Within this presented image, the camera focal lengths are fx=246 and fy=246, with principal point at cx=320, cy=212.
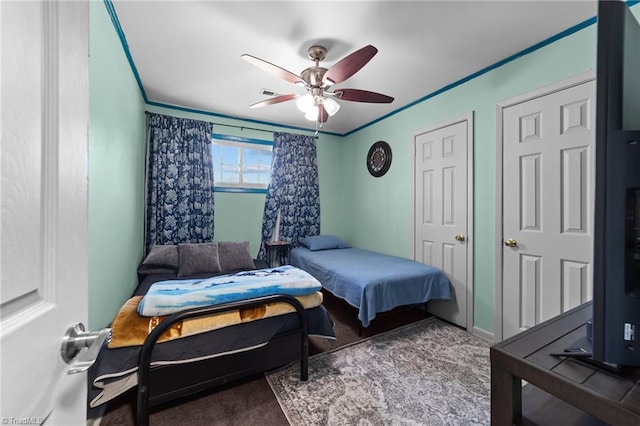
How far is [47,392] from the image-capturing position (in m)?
0.42

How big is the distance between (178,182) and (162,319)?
2.31 m

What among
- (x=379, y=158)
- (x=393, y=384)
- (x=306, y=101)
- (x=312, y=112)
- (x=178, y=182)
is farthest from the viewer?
(x=379, y=158)

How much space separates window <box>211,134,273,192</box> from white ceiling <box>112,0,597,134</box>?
0.99m

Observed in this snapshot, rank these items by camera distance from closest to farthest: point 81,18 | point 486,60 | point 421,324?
point 81,18 < point 486,60 < point 421,324

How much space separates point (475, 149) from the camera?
2.48 m

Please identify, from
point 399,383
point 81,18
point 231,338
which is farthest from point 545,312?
point 81,18

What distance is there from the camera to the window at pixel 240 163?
11.9ft

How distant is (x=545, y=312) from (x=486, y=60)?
2221 millimetres

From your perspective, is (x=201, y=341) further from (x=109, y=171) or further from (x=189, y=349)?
(x=109, y=171)

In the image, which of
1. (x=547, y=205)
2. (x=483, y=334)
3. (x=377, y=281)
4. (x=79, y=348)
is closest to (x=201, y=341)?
(x=79, y=348)

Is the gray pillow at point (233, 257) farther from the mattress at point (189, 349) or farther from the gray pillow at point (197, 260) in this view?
the mattress at point (189, 349)

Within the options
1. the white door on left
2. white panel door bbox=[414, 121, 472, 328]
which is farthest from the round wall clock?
the white door on left

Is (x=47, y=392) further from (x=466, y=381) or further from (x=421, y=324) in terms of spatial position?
(x=421, y=324)

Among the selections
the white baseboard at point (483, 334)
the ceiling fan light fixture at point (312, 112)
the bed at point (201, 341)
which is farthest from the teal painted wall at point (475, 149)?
the bed at point (201, 341)
